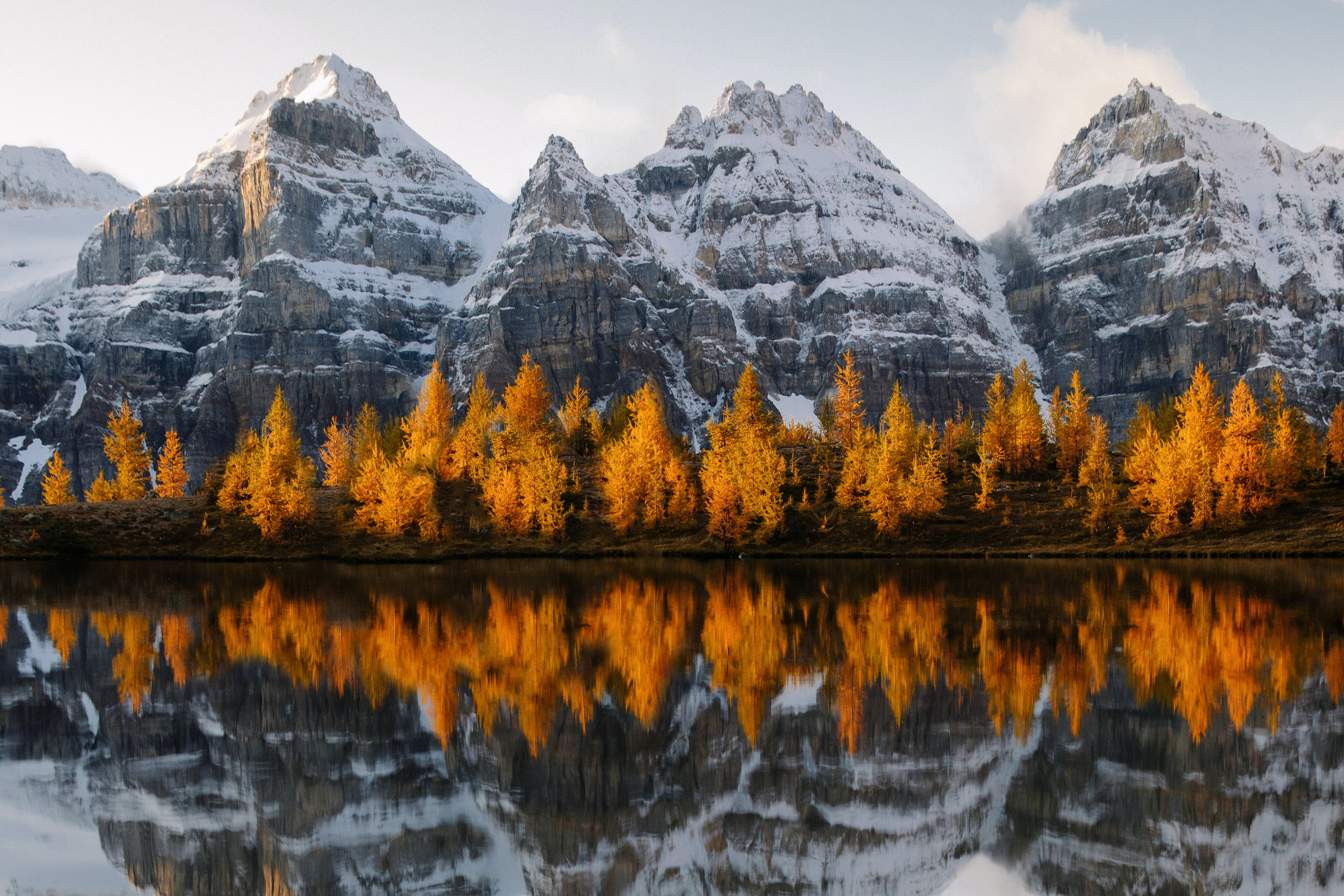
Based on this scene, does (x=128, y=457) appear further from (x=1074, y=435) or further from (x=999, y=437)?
(x=1074, y=435)

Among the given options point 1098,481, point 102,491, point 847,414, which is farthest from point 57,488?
point 1098,481

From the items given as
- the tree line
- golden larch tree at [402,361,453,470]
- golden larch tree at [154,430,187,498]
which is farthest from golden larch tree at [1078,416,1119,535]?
golden larch tree at [154,430,187,498]

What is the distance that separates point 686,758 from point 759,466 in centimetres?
5393

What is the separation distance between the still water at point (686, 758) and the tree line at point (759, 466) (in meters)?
38.7

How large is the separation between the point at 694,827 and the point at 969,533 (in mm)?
57962

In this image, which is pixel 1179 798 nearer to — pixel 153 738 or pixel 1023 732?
pixel 1023 732

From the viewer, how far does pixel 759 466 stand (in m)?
67.9

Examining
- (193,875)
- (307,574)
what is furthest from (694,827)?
(307,574)

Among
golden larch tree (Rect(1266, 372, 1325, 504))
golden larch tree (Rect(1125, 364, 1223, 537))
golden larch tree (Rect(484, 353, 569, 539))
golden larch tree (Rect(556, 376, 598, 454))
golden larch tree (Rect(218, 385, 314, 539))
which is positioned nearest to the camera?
golden larch tree (Rect(1125, 364, 1223, 537))

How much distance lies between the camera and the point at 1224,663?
20.1 m

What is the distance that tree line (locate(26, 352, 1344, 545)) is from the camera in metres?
64.6

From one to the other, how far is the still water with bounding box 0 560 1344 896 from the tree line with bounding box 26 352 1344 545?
1525 inches

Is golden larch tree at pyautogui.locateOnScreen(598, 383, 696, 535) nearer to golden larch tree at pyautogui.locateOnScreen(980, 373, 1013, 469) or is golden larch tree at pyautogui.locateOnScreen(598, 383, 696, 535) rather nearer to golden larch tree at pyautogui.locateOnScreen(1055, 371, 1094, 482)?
golden larch tree at pyautogui.locateOnScreen(980, 373, 1013, 469)

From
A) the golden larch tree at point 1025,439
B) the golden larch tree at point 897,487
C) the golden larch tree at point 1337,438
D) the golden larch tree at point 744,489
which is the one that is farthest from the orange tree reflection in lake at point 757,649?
the golden larch tree at point 1337,438
